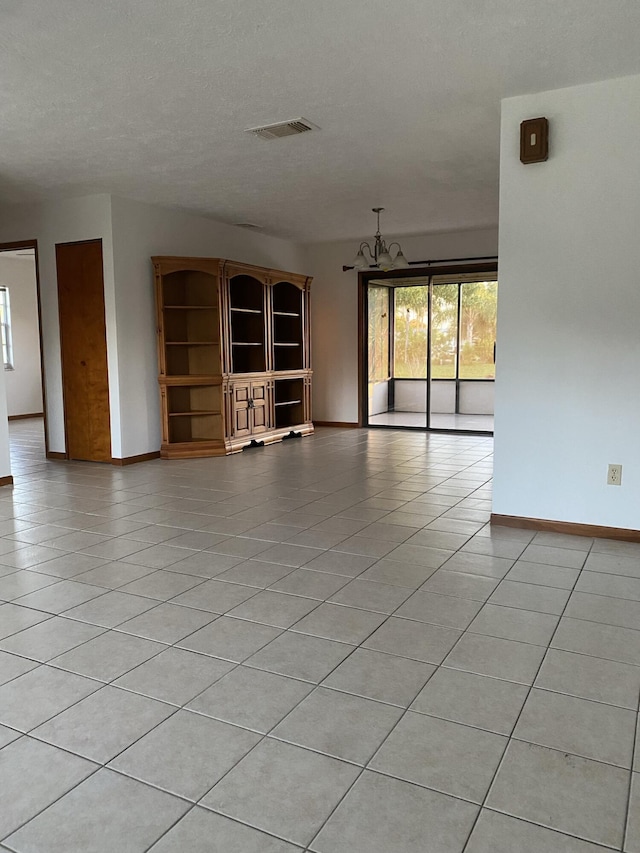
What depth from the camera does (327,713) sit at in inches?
78.9

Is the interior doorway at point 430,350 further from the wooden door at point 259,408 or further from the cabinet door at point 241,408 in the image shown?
the cabinet door at point 241,408

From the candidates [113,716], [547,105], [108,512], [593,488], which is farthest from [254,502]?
[547,105]

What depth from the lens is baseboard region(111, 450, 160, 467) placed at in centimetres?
640

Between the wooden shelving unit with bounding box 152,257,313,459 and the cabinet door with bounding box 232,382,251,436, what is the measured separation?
0.04 feet

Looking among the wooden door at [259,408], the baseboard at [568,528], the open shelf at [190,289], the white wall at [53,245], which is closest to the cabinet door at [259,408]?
the wooden door at [259,408]

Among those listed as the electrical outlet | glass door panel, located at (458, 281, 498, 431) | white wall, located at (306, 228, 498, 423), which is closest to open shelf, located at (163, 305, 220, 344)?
white wall, located at (306, 228, 498, 423)

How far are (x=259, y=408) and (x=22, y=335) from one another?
5587mm

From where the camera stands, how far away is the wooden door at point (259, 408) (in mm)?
7492

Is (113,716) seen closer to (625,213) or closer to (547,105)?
(625,213)

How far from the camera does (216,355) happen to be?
23.2ft

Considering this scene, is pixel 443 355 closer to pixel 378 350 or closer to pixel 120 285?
pixel 378 350

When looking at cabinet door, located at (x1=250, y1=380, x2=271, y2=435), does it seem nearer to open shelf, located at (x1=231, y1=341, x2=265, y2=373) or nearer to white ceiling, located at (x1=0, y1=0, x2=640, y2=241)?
open shelf, located at (x1=231, y1=341, x2=265, y2=373)

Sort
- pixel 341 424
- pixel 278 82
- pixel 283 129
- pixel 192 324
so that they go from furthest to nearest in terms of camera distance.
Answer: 1. pixel 341 424
2. pixel 192 324
3. pixel 283 129
4. pixel 278 82

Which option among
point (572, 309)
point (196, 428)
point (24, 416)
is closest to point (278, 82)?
point (572, 309)
